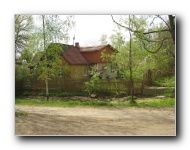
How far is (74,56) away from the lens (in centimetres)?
466

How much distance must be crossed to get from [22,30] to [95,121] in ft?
4.49

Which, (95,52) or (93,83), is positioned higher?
(95,52)

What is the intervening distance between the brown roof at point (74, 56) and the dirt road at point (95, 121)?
55 centimetres

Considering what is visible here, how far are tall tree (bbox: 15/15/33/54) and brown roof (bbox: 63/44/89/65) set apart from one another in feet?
1.61

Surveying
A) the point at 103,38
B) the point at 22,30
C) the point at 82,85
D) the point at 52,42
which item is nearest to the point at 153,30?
the point at 103,38

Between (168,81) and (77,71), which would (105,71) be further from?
(168,81)

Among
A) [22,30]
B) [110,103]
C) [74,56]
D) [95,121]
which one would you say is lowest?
[95,121]

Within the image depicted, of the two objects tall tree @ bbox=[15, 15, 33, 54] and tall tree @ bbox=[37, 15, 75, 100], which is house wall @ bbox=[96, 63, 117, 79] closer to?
tall tree @ bbox=[37, 15, 75, 100]

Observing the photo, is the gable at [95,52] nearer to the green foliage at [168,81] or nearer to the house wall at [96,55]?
the house wall at [96,55]

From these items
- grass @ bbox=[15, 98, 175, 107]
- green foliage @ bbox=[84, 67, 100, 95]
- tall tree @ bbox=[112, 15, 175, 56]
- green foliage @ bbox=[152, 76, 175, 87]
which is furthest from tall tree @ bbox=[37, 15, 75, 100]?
green foliage @ bbox=[152, 76, 175, 87]

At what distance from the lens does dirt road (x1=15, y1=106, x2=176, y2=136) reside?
4660 millimetres

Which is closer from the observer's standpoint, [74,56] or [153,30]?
[74,56]
